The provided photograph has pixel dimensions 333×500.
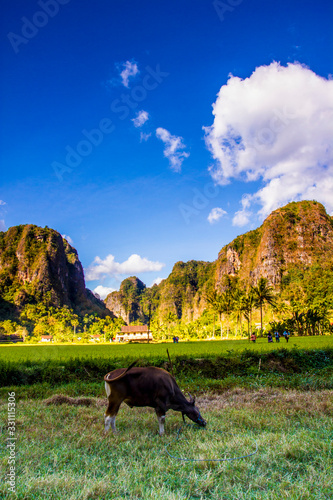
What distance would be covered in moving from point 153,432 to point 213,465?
1.82 meters

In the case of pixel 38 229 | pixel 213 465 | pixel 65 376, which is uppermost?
pixel 38 229

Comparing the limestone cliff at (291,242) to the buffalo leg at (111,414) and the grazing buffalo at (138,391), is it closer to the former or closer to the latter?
the grazing buffalo at (138,391)

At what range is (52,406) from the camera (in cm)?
698

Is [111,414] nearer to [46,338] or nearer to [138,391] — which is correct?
[138,391]

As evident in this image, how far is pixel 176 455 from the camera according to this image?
4.04 meters

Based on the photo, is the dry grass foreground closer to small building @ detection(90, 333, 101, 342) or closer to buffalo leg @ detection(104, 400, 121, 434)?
buffalo leg @ detection(104, 400, 121, 434)

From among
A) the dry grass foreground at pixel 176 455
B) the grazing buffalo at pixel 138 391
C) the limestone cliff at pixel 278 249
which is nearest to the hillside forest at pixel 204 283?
the limestone cliff at pixel 278 249

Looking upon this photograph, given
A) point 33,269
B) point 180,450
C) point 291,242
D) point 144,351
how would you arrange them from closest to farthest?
point 180,450 → point 144,351 → point 291,242 → point 33,269

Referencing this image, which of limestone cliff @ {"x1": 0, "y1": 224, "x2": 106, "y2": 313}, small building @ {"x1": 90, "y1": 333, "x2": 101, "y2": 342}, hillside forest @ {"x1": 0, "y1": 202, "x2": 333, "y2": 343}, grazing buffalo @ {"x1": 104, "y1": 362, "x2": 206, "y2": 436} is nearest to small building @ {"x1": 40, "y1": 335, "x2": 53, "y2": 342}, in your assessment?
hillside forest @ {"x1": 0, "y1": 202, "x2": 333, "y2": 343}

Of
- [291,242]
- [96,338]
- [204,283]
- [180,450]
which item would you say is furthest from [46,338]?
[204,283]

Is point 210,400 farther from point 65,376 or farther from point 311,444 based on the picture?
point 65,376

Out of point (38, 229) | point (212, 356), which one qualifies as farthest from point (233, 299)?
point (38, 229)

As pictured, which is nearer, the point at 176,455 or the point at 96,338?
the point at 176,455

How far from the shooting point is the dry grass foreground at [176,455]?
3.02m
